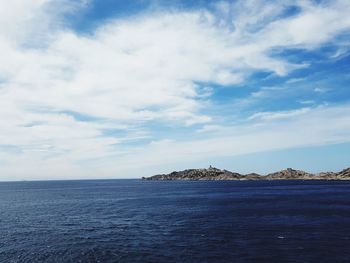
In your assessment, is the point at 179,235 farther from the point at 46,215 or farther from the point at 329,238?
the point at 46,215

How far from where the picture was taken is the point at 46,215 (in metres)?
116

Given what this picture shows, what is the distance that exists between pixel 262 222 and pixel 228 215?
17.2m

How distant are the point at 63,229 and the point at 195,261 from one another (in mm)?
44186

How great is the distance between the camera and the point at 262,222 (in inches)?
3568

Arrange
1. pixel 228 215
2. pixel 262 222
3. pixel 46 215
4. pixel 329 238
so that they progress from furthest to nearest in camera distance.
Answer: pixel 46 215, pixel 228 215, pixel 262 222, pixel 329 238

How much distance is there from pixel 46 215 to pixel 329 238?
87.0 m

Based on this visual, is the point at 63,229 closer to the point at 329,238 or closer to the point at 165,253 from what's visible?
the point at 165,253

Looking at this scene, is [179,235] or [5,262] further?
[179,235]

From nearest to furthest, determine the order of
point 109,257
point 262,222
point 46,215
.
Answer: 1. point 109,257
2. point 262,222
3. point 46,215

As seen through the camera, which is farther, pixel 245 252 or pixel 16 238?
pixel 16 238

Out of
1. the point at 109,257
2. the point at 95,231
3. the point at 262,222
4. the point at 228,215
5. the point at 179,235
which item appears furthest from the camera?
the point at 228,215

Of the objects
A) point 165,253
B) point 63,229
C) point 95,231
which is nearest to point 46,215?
point 63,229

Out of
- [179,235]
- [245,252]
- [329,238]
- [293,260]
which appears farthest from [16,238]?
[329,238]

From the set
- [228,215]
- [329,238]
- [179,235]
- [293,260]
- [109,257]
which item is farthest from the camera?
[228,215]
